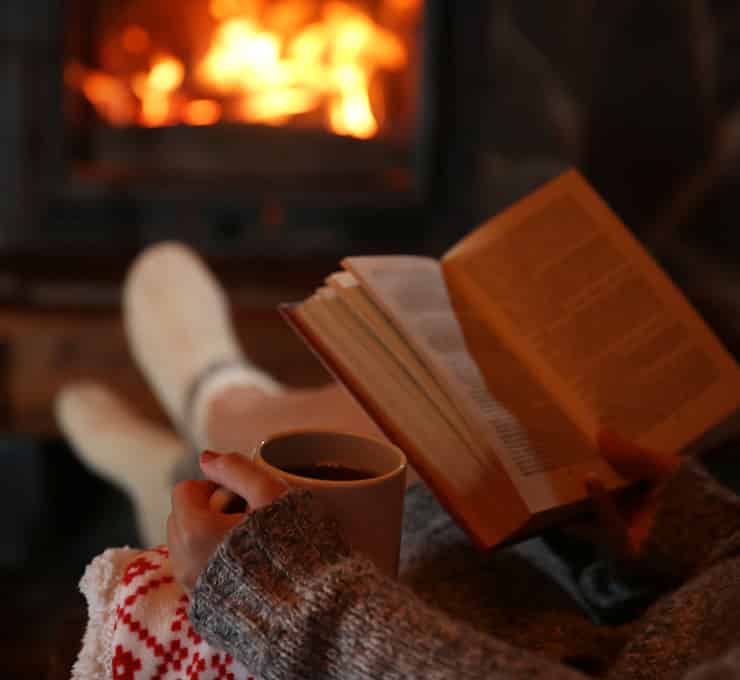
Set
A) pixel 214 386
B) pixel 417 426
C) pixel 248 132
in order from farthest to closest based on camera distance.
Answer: pixel 248 132 → pixel 214 386 → pixel 417 426

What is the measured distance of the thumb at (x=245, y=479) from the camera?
17.5 inches

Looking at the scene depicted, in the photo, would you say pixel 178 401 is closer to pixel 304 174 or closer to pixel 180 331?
pixel 180 331

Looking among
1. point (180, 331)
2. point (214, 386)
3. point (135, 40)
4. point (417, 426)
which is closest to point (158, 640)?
point (417, 426)

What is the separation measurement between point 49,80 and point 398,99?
52cm

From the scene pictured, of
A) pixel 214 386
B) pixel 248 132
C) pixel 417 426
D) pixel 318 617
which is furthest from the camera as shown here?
pixel 248 132

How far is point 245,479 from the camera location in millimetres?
454

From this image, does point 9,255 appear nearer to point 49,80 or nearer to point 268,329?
point 49,80

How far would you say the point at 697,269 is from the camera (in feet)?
4.62

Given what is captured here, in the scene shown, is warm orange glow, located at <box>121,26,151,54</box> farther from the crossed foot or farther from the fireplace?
the crossed foot

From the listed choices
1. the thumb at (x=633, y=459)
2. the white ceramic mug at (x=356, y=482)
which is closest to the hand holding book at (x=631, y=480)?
the thumb at (x=633, y=459)

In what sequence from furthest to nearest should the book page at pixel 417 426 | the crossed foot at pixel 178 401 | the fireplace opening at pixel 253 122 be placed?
1. the fireplace opening at pixel 253 122
2. the crossed foot at pixel 178 401
3. the book page at pixel 417 426

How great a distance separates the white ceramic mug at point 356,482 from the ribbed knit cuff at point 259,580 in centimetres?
2

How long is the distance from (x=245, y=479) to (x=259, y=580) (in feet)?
0.16

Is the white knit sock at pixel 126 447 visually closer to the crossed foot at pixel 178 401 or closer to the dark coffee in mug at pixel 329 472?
the crossed foot at pixel 178 401
